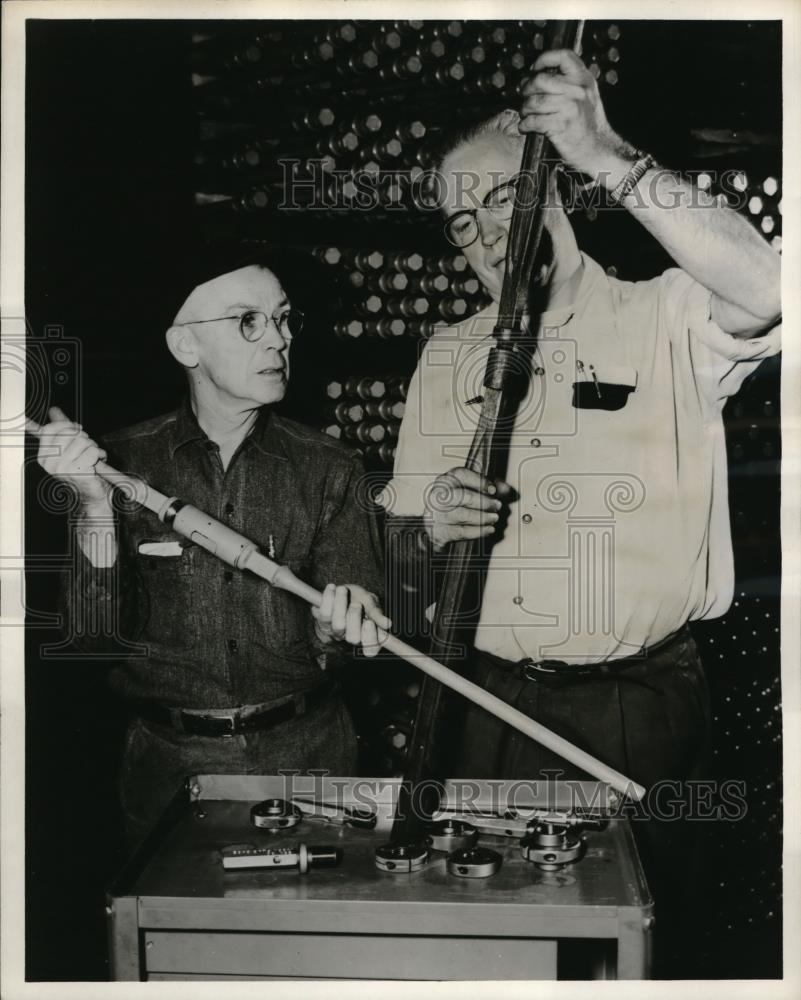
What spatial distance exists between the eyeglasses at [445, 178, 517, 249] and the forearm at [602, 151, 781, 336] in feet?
0.65

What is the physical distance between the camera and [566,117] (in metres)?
2.17

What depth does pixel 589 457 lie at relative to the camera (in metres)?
2.22

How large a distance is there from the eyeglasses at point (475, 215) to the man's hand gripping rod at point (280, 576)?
768mm

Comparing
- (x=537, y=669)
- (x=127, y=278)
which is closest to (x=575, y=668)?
(x=537, y=669)

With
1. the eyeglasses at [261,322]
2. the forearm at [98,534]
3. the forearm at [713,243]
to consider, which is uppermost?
the forearm at [713,243]

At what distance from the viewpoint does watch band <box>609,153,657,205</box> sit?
2.19 m

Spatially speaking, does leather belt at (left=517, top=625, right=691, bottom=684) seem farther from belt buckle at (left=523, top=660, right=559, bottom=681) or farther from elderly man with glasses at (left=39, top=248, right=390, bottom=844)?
elderly man with glasses at (left=39, top=248, right=390, bottom=844)

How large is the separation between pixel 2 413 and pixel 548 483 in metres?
1.14

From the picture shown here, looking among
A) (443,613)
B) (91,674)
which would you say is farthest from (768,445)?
(91,674)

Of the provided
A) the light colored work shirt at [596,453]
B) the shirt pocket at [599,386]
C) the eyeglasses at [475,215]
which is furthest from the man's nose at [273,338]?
the shirt pocket at [599,386]

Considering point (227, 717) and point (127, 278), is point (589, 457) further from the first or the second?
point (127, 278)

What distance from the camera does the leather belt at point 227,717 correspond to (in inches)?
88.0

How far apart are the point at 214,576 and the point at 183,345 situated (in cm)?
49

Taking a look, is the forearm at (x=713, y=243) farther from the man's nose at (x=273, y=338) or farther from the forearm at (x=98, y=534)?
the forearm at (x=98, y=534)
